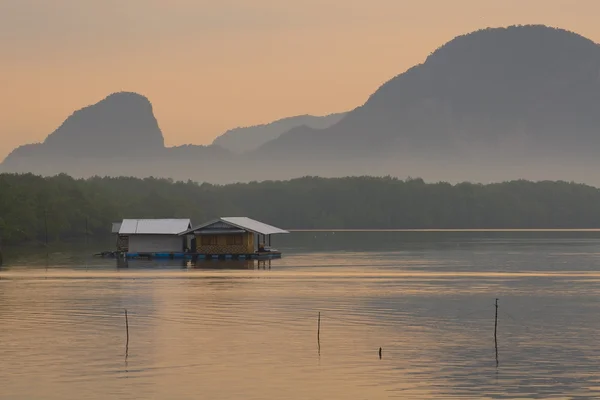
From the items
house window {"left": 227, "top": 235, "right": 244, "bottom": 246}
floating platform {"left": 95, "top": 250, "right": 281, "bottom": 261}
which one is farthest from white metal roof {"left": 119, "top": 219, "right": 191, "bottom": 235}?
house window {"left": 227, "top": 235, "right": 244, "bottom": 246}

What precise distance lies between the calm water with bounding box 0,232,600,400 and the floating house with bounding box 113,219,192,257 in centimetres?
3351

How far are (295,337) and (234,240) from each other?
86.1 m

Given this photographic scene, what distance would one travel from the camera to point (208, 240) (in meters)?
144

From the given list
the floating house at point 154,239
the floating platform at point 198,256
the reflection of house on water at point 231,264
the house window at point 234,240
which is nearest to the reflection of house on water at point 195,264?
the reflection of house on water at point 231,264

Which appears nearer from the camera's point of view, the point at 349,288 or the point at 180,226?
the point at 349,288

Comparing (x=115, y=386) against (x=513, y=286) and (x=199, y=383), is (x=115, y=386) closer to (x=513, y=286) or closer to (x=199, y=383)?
(x=199, y=383)

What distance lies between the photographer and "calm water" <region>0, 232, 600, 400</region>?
43688 millimetres

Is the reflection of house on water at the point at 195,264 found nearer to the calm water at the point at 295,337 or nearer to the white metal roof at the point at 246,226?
the white metal roof at the point at 246,226

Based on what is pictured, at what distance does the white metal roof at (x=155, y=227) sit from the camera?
14550cm

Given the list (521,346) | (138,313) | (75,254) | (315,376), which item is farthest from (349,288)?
(75,254)

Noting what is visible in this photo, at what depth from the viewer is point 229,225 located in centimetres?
14038

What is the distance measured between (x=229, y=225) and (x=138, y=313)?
6889 centimetres

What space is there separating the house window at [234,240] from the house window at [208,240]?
5.91ft

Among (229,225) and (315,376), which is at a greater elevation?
(229,225)
